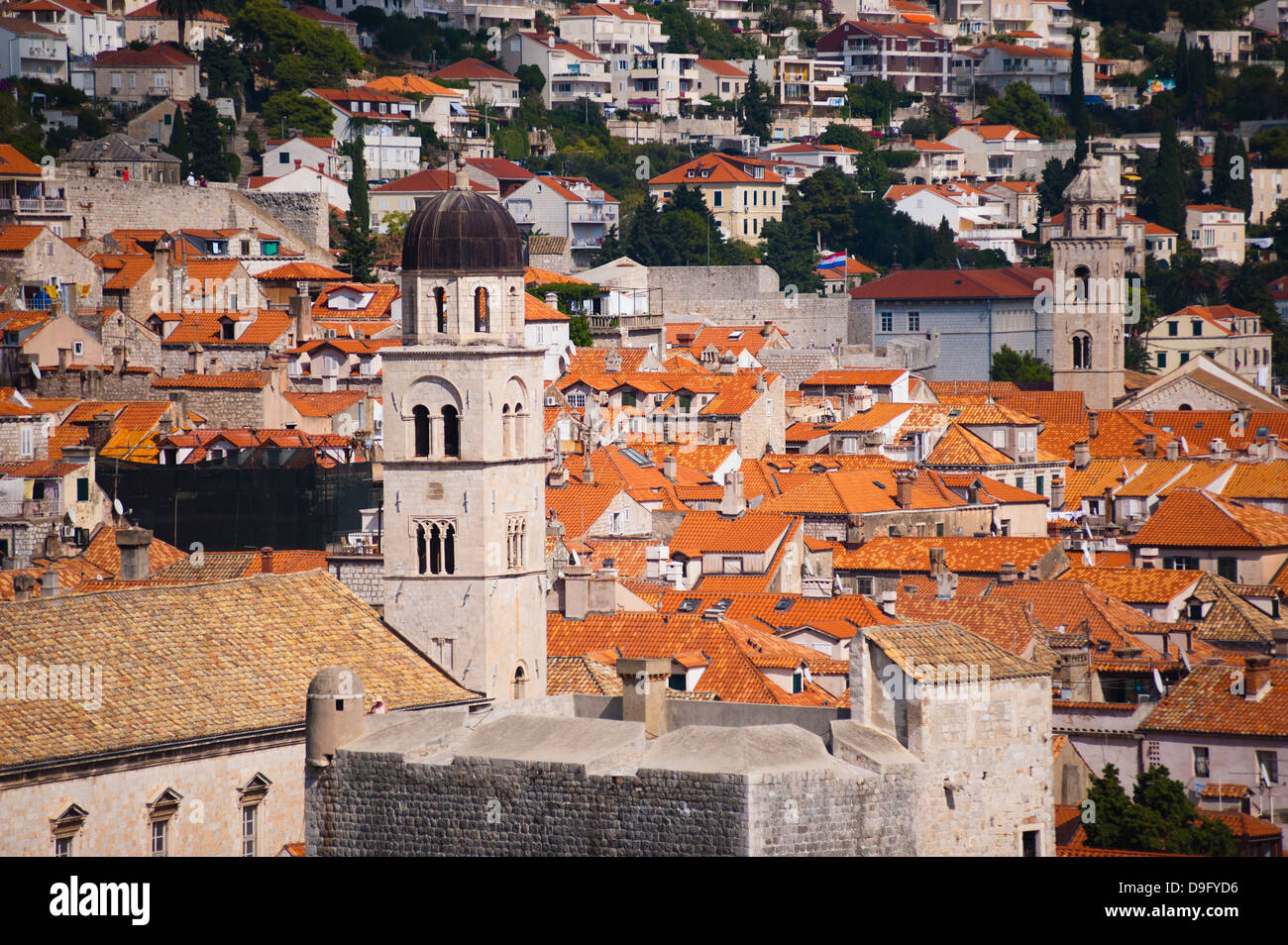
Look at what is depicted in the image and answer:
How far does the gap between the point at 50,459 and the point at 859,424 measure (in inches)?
1219

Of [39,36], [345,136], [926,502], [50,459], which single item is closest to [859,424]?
[926,502]

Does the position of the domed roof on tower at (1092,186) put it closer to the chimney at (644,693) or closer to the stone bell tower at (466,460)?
the stone bell tower at (466,460)

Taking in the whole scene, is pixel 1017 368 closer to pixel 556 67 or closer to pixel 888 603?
pixel 556 67

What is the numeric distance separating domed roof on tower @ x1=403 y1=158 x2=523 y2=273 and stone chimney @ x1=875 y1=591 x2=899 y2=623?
13314mm

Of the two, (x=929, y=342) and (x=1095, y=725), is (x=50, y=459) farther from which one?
(x=929, y=342)

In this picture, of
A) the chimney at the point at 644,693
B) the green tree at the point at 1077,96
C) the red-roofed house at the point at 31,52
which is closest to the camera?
the chimney at the point at 644,693

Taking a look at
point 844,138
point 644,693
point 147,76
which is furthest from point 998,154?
point 644,693

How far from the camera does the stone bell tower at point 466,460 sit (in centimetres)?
4175

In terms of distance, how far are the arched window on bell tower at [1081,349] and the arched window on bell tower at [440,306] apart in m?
63.7

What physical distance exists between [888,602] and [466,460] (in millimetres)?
14429

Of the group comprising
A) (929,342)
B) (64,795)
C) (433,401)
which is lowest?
(929,342)

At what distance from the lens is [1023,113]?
158625 millimetres

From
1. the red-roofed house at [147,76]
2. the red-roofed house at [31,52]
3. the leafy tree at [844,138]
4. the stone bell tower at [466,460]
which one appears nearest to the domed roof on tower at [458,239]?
the stone bell tower at [466,460]
